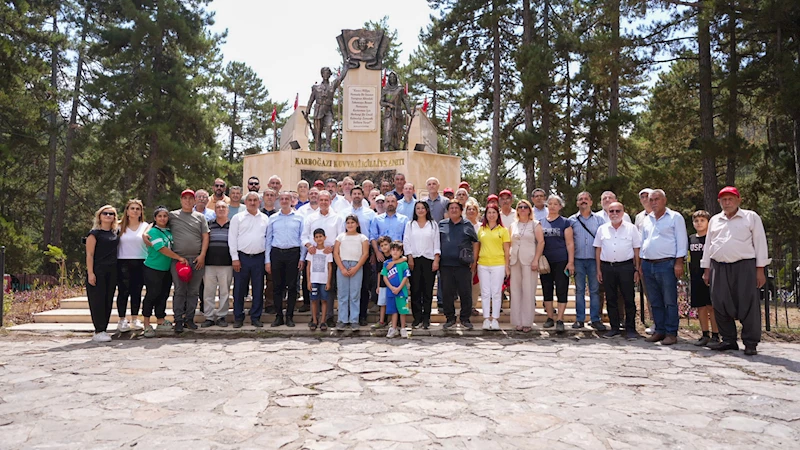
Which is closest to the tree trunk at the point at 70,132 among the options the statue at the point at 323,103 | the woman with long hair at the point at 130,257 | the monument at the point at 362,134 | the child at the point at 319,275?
the monument at the point at 362,134

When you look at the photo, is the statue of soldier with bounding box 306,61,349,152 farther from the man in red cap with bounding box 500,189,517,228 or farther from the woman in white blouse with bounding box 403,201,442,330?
the woman in white blouse with bounding box 403,201,442,330

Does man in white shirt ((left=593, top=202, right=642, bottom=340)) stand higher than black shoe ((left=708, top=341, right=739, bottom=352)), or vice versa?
man in white shirt ((left=593, top=202, right=642, bottom=340))

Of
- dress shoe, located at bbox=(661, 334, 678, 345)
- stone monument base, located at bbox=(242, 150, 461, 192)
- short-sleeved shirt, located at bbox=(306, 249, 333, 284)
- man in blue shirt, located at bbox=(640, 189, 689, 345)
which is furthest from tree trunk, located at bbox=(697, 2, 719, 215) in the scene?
short-sleeved shirt, located at bbox=(306, 249, 333, 284)

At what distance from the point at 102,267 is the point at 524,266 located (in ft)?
15.9

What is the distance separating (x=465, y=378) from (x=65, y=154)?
79.4ft

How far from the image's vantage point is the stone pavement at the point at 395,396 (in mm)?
2850

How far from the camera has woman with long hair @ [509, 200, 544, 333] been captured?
641 centimetres

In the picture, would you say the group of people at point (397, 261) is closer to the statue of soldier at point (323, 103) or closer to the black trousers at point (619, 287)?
the black trousers at point (619, 287)

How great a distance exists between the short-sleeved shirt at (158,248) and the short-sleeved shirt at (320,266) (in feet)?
5.43

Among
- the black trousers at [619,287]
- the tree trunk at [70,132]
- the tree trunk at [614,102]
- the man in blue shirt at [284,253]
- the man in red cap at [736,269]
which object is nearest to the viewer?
the man in red cap at [736,269]

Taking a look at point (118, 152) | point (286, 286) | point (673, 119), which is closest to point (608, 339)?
point (286, 286)

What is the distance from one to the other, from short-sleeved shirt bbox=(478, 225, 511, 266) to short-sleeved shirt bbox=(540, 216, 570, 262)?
1.66 ft

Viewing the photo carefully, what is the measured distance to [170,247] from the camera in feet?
20.7

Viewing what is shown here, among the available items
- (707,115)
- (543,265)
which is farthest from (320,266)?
(707,115)
